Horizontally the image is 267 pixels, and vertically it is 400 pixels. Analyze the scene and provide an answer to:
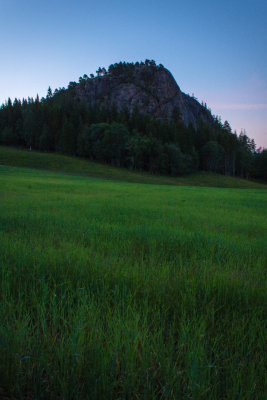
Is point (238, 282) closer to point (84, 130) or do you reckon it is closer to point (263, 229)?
point (263, 229)

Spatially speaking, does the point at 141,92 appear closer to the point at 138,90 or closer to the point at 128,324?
the point at 138,90

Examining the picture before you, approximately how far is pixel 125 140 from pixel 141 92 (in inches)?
4826

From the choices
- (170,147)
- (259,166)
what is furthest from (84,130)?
(259,166)

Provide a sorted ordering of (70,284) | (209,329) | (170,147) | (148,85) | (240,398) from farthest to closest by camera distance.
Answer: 1. (148,85)
2. (170,147)
3. (70,284)
4. (209,329)
5. (240,398)

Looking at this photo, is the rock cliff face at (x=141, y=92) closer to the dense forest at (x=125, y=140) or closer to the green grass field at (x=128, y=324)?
the dense forest at (x=125, y=140)

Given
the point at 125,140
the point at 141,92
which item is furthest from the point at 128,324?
the point at 141,92

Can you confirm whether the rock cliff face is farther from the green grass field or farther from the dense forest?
the green grass field

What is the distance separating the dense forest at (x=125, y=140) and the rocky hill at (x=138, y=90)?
86.0 m

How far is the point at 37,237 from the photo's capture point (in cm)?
356

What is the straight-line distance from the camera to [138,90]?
17425 centimetres

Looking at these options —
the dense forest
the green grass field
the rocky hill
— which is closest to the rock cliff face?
the rocky hill

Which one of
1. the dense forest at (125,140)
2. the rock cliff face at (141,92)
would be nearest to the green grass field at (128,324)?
the dense forest at (125,140)

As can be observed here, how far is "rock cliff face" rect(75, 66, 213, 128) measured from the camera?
168 metres

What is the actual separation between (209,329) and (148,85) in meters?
201
